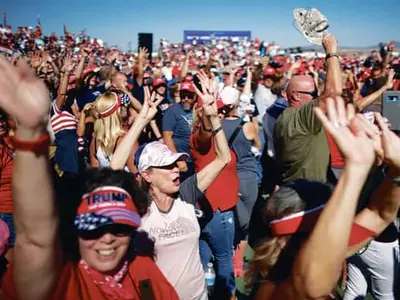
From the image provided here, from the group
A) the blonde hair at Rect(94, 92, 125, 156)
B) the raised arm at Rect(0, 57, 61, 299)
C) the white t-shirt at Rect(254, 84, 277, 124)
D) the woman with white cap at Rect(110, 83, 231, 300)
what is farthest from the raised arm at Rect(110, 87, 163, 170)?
the white t-shirt at Rect(254, 84, 277, 124)

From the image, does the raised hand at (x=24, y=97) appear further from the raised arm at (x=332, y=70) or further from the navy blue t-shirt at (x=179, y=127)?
the navy blue t-shirt at (x=179, y=127)

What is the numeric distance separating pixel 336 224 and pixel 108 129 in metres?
2.75

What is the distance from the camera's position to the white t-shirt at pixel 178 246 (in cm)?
234

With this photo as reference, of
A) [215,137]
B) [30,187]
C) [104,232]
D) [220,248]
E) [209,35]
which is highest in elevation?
[209,35]

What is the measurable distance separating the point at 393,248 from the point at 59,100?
3.97m

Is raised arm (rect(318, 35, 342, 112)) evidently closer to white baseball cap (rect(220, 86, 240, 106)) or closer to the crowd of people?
the crowd of people

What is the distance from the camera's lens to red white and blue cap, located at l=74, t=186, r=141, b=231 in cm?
147

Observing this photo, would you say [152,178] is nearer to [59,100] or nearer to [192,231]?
[192,231]

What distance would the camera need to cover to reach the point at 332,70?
110 inches

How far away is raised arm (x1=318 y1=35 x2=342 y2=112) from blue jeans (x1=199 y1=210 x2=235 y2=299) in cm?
143

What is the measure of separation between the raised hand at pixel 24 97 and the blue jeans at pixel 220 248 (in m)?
2.56

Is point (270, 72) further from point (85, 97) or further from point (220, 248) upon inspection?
point (220, 248)

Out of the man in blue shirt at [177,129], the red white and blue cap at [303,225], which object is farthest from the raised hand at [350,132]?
the man in blue shirt at [177,129]

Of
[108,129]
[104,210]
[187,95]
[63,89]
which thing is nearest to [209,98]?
[108,129]
